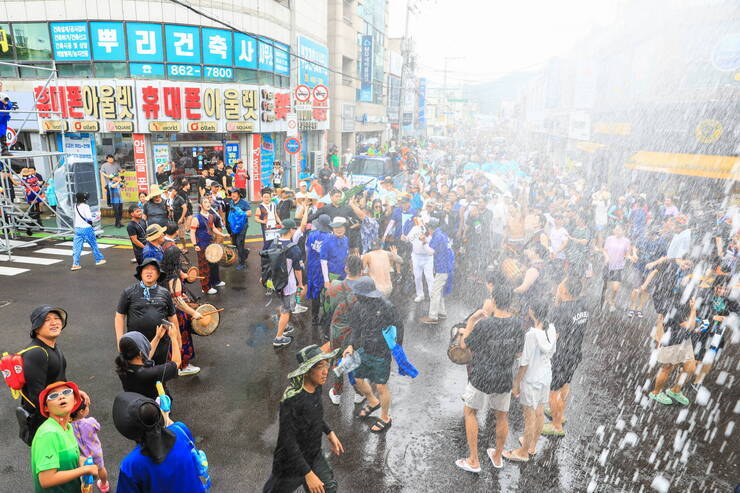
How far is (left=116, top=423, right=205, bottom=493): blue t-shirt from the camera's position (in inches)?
99.5

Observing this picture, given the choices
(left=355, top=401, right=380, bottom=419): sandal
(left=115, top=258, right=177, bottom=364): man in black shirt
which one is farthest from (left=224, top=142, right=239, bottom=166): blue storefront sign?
(left=355, top=401, right=380, bottom=419): sandal

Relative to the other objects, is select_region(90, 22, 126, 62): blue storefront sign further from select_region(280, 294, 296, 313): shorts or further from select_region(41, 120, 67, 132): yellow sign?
select_region(280, 294, 296, 313): shorts

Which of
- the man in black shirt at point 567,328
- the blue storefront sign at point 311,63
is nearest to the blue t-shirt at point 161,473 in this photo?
the man in black shirt at point 567,328

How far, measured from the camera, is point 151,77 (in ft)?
53.7

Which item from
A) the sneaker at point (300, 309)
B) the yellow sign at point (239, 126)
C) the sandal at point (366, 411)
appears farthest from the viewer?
the yellow sign at point (239, 126)

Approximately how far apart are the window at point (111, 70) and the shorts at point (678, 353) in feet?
57.6

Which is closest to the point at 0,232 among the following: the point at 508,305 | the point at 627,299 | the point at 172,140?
the point at 172,140

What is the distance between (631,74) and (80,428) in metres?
38.3

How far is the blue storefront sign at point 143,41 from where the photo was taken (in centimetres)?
1603

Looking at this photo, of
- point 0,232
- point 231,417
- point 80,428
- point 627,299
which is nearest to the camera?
point 80,428

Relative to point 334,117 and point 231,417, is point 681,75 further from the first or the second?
point 231,417

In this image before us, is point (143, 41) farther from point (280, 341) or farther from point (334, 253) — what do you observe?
point (280, 341)

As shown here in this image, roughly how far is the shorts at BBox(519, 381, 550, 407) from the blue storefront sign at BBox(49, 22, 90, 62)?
17.8 metres

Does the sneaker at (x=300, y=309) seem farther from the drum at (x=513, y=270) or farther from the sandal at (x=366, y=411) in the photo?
the drum at (x=513, y=270)
